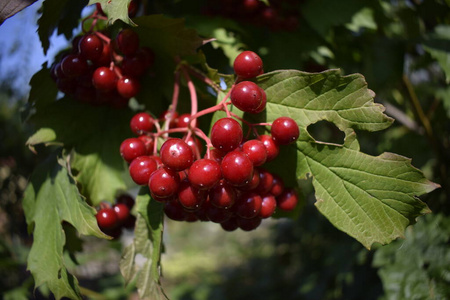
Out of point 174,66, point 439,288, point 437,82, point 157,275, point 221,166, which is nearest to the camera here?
point 221,166

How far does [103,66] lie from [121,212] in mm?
471

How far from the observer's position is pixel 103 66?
1.02 m

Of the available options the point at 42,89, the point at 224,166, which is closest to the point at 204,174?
the point at 224,166

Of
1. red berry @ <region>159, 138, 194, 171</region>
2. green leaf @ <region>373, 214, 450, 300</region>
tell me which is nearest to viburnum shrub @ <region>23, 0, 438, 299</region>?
red berry @ <region>159, 138, 194, 171</region>

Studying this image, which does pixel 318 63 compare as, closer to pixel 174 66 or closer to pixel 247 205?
pixel 174 66

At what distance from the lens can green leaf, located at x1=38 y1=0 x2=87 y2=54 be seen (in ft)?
3.28

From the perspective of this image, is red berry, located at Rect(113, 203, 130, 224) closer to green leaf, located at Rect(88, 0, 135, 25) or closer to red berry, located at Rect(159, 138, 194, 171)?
red berry, located at Rect(159, 138, 194, 171)

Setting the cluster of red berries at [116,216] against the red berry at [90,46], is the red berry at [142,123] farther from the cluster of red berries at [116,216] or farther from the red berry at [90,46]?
the cluster of red berries at [116,216]

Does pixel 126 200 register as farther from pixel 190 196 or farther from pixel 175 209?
pixel 190 196

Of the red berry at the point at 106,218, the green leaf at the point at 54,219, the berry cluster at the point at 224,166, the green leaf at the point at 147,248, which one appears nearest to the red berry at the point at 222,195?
the berry cluster at the point at 224,166

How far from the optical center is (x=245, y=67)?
88 cm

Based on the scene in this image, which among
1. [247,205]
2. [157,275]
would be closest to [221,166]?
[247,205]

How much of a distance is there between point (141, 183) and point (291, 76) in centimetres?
46

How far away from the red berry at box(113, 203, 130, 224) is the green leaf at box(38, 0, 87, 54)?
0.52 m
